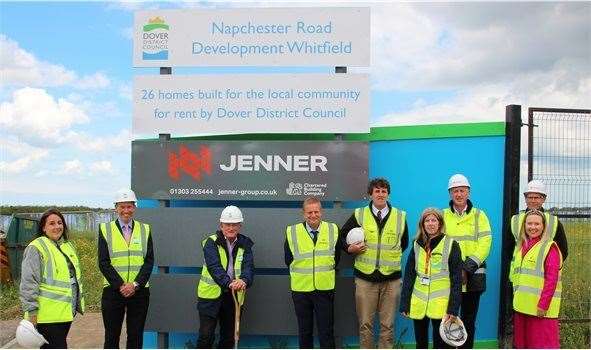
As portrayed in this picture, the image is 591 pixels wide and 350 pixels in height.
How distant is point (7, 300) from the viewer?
10.9 metres

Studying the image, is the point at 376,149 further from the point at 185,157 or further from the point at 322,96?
the point at 185,157

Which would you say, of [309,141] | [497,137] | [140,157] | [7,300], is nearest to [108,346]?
[140,157]

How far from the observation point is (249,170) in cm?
695

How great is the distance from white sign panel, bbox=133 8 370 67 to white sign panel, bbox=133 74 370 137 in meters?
0.19

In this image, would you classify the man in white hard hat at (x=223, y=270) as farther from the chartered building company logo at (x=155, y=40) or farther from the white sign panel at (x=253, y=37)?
the chartered building company logo at (x=155, y=40)

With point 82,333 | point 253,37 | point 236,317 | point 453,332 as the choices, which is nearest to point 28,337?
point 236,317

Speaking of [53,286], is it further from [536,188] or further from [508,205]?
A: [508,205]

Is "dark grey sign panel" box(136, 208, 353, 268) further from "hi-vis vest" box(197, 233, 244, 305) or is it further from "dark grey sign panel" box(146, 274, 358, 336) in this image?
"hi-vis vest" box(197, 233, 244, 305)

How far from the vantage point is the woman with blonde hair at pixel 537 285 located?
5.25 m

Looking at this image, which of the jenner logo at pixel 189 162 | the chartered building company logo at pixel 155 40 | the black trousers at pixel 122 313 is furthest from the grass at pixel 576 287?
the chartered building company logo at pixel 155 40

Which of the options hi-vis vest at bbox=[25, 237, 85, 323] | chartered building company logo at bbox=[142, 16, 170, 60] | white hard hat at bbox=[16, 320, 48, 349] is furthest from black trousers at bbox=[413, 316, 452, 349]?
chartered building company logo at bbox=[142, 16, 170, 60]

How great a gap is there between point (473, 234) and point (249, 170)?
258cm

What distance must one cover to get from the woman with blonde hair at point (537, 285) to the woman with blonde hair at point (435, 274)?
661 millimetres

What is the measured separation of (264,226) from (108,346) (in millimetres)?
2078
